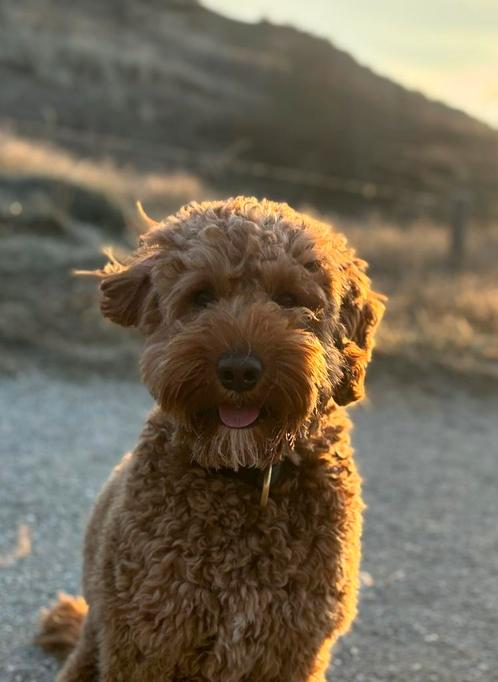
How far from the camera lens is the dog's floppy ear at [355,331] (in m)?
2.82

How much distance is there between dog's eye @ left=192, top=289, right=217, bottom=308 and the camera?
2.62 metres

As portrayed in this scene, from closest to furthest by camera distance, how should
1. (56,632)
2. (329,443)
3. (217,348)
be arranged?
(217,348) → (329,443) → (56,632)

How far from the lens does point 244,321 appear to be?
2.43 meters

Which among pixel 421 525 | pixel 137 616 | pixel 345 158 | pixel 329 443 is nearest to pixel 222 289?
pixel 329 443

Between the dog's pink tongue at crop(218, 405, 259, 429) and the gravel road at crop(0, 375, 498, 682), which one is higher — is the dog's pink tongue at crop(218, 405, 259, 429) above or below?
above

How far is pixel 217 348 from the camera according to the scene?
2.40 m

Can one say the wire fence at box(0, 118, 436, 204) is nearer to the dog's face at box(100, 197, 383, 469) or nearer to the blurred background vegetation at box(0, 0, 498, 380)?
the blurred background vegetation at box(0, 0, 498, 380)

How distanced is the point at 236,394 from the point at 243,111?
79.2 feet

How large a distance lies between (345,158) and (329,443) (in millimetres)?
20015

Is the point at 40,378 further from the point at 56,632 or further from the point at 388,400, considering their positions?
the point at 56,632

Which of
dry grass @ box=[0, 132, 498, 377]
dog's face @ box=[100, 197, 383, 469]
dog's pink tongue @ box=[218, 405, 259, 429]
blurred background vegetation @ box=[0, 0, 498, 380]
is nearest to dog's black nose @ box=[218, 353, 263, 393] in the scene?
dog's face @ box=[100, 197, 383, 469]

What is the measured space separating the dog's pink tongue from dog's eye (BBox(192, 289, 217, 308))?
0.35 meters

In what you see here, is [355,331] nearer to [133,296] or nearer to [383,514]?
[133,296]

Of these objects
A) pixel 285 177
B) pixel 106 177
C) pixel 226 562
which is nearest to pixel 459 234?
pixel 285 177
